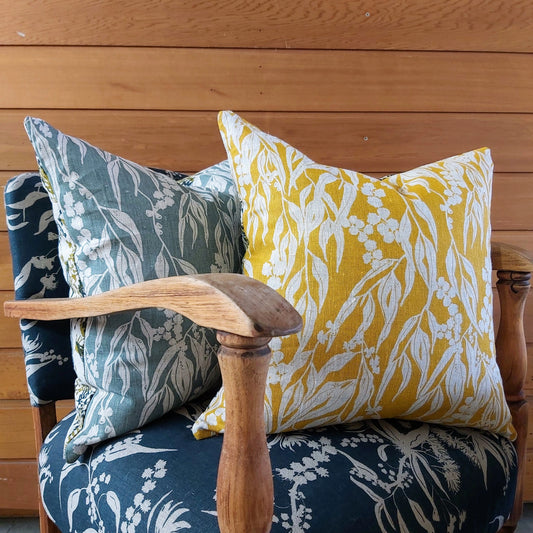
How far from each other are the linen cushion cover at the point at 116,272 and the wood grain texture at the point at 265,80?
1.82ft

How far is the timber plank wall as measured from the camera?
1.21 meters

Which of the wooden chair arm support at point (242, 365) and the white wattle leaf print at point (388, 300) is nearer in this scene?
the wooden chair arm support at point (242, 365)

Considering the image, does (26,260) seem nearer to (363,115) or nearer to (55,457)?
(55,457)

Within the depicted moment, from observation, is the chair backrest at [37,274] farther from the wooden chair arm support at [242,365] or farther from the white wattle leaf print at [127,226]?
the wooden chair arm support at [242,365]

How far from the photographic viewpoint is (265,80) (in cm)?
125

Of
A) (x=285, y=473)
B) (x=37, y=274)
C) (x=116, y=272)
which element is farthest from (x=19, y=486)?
(x=285, y=473)

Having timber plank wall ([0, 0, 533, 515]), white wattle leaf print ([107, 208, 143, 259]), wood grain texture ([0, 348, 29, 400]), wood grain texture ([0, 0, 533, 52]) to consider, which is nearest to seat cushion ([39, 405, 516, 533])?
white wattle leaf print ([107, 208, 143, 259])

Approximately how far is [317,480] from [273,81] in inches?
37.0

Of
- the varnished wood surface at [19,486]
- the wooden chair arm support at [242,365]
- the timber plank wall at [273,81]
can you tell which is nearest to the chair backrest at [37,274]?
the wooden chair arm support at [242,365]

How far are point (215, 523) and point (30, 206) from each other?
523mm

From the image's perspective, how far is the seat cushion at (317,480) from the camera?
Answer: 562mm

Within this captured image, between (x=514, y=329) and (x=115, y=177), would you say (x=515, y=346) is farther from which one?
(x=115, y=177)

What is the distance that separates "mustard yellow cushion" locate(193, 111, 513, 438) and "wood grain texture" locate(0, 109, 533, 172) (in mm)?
541

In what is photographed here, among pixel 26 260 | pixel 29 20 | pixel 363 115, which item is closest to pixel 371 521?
pixel 26 260
